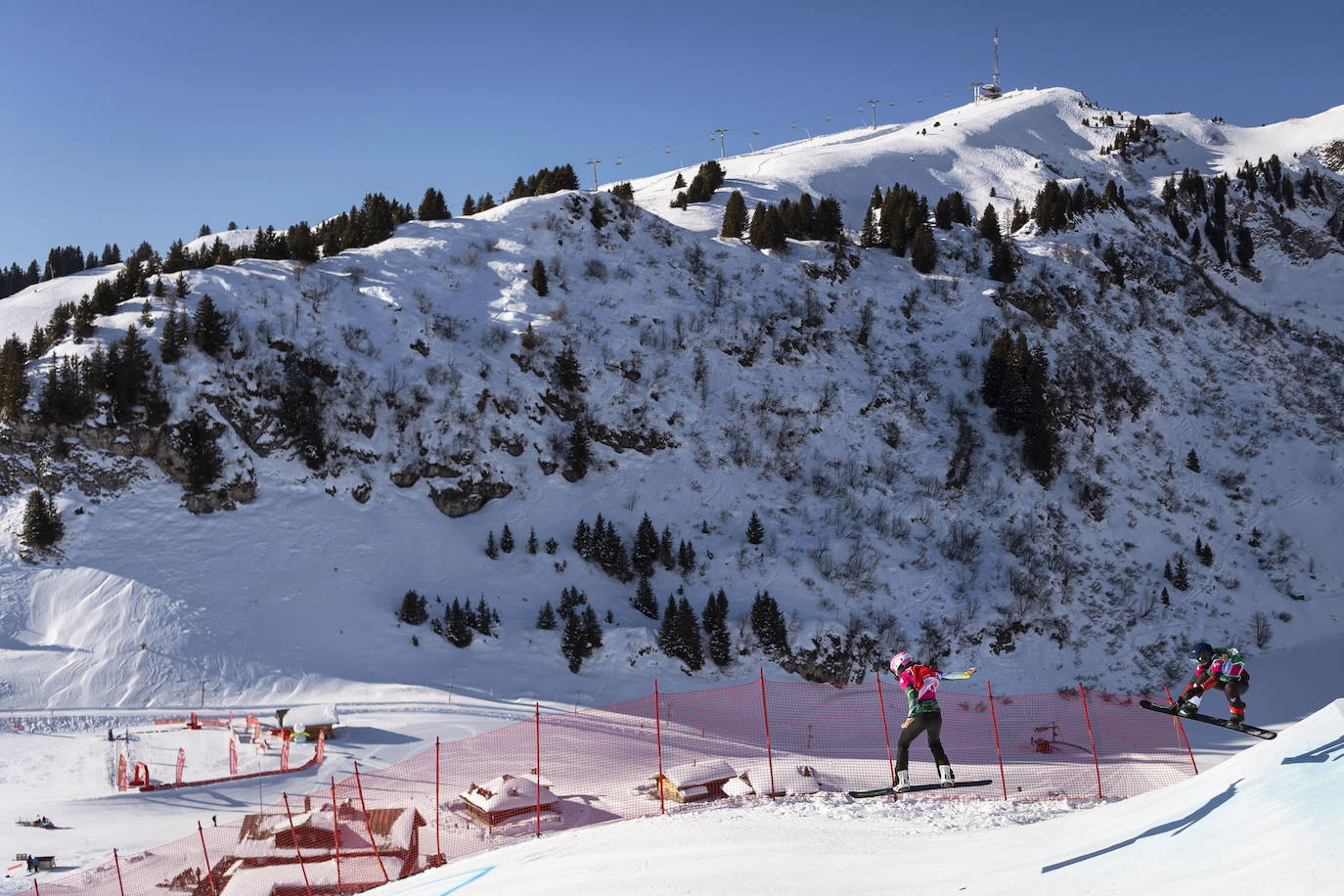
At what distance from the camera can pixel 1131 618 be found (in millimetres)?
34406

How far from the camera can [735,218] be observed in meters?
50.5

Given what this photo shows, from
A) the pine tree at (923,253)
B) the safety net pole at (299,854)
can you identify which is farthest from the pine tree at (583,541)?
the pine tree at (923,253)

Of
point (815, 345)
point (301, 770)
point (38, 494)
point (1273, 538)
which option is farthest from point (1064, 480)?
point (38, 494)

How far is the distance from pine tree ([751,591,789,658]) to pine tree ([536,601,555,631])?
6821 mm

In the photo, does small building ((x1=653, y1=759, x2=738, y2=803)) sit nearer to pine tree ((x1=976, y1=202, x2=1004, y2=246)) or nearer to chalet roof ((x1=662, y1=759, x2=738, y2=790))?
chalet roof ((x1=662, y1=759, x2=738, y2=790))

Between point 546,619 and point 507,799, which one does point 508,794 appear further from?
point 546,619

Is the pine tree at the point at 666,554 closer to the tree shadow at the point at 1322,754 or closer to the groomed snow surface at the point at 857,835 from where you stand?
the groomed snow surface at the point at 857,835

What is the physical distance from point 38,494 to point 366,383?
36.9ft

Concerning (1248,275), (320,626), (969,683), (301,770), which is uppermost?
(1248,275)

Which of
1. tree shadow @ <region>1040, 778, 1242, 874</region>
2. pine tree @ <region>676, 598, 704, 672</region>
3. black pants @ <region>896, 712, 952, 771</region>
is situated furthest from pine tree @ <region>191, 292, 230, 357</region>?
tree shadow @ <region>1040, 778, 1242, 874</region>

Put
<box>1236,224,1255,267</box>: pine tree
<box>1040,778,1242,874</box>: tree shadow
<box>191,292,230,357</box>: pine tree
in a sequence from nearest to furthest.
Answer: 1. <box>1040,778,1242,874</box>: tree shadow
2. <box>191,292,230,357</box>: pine tree
3. <box>1236,224,1255,267</box>: pine tree

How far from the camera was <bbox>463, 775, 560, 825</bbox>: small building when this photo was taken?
14.9 metres

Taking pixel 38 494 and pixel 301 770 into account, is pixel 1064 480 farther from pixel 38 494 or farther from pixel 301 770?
pixel 38 494

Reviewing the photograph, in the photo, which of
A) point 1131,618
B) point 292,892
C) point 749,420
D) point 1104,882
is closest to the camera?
point 1104,882
